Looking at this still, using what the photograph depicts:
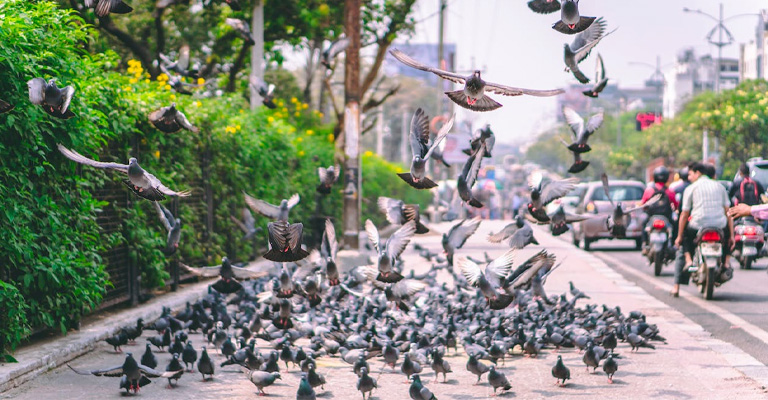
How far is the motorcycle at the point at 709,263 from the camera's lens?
39.2 ft

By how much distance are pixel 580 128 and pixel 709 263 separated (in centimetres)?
472

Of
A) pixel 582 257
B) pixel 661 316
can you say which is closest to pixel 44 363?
pixel 661 316

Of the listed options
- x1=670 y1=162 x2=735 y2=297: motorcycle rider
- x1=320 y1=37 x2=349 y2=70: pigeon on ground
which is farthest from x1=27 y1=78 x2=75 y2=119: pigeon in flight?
x1=670 y1=162 x2=735 y2=297: motorcycle rider

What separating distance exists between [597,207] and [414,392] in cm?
1863

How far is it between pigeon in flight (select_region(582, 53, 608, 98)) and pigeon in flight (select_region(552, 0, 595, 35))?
59.5 inches

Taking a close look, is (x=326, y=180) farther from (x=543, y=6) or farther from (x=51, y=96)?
(x=543, y=6)

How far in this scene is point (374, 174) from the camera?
29.1m

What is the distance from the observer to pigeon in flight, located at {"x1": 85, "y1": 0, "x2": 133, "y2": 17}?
5.94 metres

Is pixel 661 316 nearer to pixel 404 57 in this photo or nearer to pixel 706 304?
pixel 706 304

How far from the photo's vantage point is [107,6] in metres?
6.04

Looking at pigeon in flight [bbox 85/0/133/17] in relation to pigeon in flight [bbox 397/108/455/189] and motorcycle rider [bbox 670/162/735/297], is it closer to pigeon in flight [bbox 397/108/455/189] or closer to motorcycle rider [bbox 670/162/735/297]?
pigeon in flight [bbox 397/108/455/189]

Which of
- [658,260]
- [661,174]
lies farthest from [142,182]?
[658,260]

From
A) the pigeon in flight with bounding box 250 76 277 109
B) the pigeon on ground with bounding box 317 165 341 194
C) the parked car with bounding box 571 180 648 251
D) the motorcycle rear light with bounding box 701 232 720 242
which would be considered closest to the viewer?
the pigeon on ground with bounding box 317 165 341 194

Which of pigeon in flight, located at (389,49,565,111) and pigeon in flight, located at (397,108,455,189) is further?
pigeon in flight, located at (397,108,455,189)
